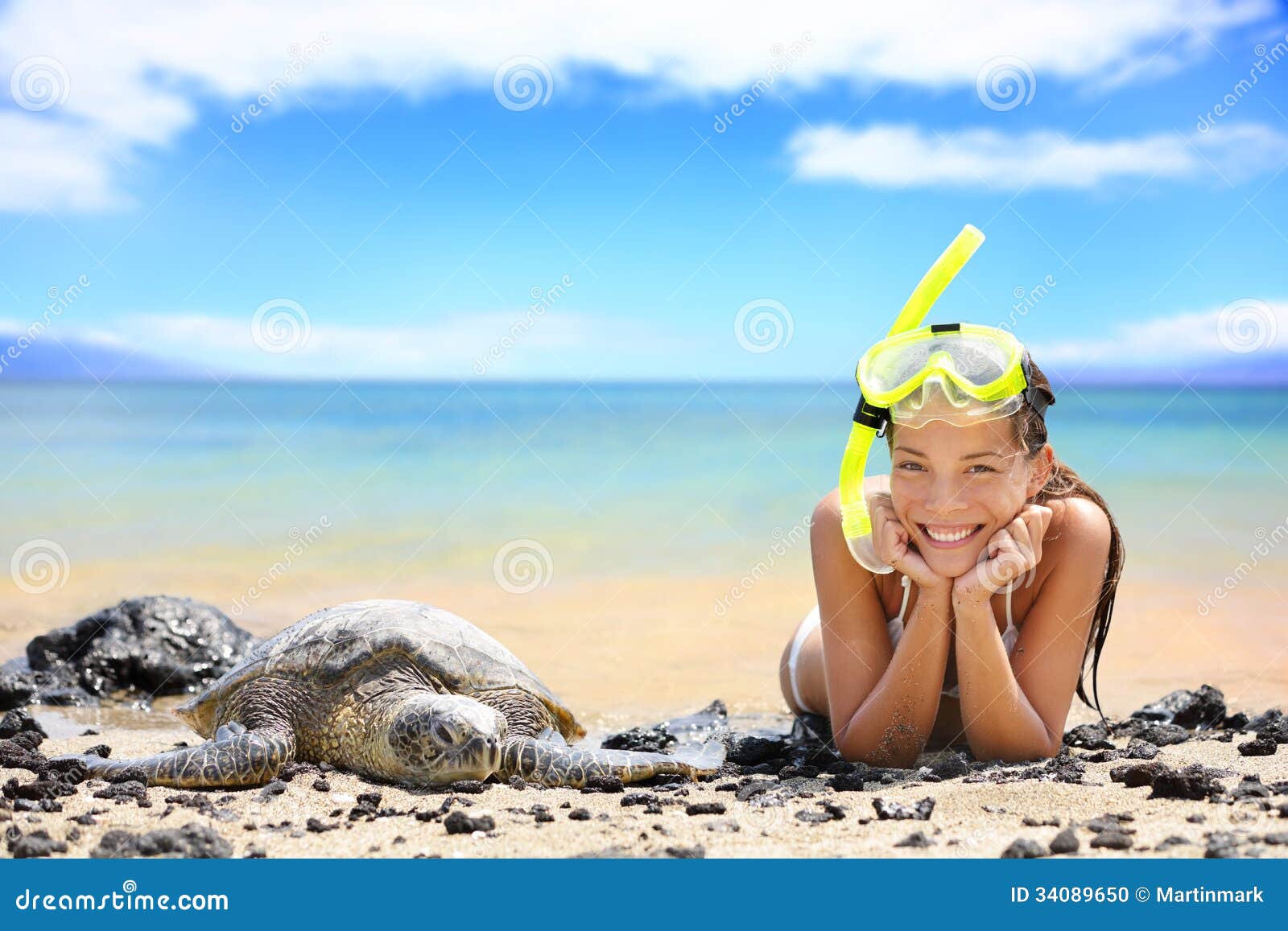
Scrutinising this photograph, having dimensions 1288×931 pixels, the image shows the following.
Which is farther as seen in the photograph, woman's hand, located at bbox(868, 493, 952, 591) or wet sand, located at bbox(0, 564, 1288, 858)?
woman's hand, located at bbox(868, 493, 952, 591)

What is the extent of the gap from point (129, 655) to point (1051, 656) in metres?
6.28

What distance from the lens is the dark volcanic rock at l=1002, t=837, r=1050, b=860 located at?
3.11 meters

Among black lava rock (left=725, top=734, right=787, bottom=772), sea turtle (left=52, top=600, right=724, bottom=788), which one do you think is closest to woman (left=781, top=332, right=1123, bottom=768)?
black lava rock (left=725, top=734, right=787, bottom=772)

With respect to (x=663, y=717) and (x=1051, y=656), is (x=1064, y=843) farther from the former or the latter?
(x=663, y=717)

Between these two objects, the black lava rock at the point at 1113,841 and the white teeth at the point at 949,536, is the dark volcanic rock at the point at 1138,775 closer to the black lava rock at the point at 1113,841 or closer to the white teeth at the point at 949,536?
the black lava rock at the point at 1113,841

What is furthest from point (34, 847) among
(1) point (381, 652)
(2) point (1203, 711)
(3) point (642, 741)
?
(2) point (1203, 711)

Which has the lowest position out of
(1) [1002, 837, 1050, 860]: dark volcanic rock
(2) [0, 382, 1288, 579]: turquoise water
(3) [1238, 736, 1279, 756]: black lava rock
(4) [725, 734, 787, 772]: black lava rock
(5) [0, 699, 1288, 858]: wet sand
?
(1) [1002, 837, 1050, 860]: dark volcanic rock

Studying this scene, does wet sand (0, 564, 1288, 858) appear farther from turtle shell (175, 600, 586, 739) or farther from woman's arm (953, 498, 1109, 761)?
turtle shell (175, 600, 586, 739)

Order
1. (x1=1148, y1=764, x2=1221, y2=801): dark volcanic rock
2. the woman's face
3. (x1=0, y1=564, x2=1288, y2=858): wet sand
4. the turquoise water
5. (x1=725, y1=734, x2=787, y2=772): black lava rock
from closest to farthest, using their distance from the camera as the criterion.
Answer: (x1=0, y1=564, x2=1288, y2=858): wet sand < (x1=1148, y1=764, x2=1221, y2=801): dark volcanic rock < the woman's face < (x1=725, y1=734, x2=787, y2=772): black lava rock < the turquoise water

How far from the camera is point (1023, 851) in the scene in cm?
312

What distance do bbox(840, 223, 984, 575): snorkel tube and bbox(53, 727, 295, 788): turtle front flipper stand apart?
8.85 ft

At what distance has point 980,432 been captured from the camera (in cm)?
409

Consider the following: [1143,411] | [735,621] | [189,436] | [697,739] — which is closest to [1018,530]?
[697,739]

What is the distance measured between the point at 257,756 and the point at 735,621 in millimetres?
5876
